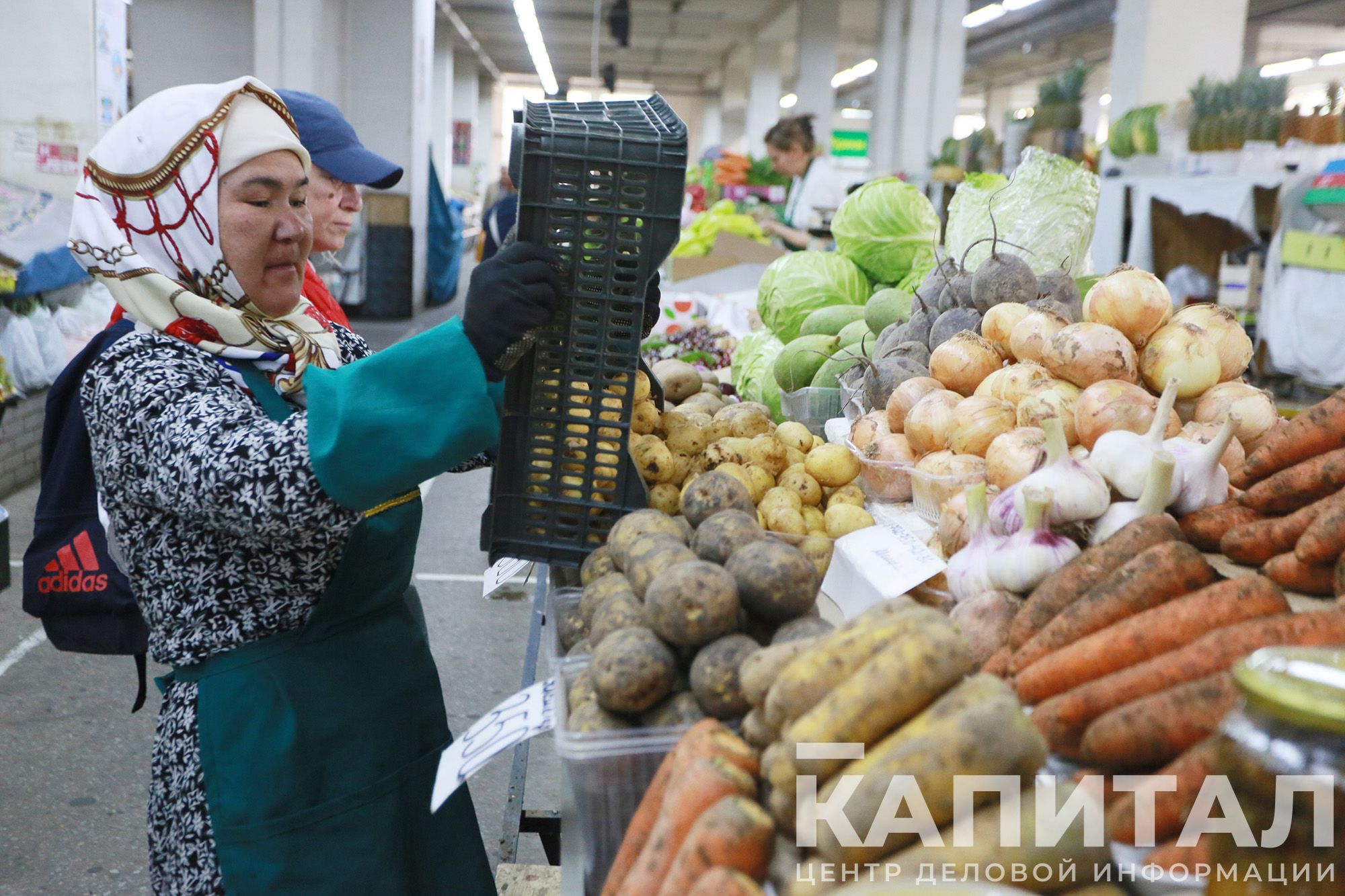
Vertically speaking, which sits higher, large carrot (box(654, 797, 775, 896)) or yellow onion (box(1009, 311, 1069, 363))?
yellow onion (box(1009, 311, 1069, 363))

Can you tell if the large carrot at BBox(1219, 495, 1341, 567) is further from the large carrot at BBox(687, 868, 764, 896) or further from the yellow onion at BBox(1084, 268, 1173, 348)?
the large carrot at BBox(687, 868, 764, 896)

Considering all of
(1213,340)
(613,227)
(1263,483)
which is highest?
(613,227)

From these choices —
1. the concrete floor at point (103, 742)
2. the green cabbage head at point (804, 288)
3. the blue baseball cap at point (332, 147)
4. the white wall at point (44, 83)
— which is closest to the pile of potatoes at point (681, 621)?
the concrete floor at point (103, 742)

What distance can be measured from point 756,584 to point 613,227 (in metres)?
0.58

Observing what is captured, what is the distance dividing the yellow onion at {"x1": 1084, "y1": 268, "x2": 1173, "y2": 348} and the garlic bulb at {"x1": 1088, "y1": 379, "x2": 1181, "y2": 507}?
1.54 feet

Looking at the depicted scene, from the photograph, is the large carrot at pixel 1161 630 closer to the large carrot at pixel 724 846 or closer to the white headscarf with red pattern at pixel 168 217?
the large carrot at pixel 724 846

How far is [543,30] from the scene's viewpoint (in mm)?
24391

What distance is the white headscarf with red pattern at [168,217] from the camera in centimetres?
158

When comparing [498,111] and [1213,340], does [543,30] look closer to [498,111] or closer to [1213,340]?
[498,111]

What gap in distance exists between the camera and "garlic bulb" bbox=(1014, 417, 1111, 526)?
1.54 m

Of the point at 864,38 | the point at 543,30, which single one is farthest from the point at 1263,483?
the point at 864,38

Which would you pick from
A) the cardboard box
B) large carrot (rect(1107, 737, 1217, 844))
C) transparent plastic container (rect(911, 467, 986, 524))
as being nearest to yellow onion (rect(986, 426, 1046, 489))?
transparent plastic container (rect(911, 467, 986, 524))

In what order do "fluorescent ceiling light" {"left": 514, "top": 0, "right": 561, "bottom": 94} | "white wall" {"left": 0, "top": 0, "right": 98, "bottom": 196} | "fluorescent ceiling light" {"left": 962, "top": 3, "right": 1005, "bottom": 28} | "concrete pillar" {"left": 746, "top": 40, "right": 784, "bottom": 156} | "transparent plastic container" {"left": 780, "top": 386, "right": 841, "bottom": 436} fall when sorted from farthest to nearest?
"concrete pillar" {"left": 746, "top": 40, "right": 784, "bottom": 156}
"fluorescent ceiling light" {"left": 962, "top": 3, "right": 1005, "bottom": 28}
"fluorescent ceiling light" {"left": 514, "top": 0, "right": 561, "bottom": 94}
"white wall" {"left": 0, "top": 0, "right": 98, "bottom": 196}
"transparent plastic container" {"left": 780, "top": 386, "right": 841, "bottom": 436}

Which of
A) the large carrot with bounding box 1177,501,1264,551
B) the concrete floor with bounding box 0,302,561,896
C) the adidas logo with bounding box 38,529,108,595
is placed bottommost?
the concrete floor with bounding box 0,302,561,896
